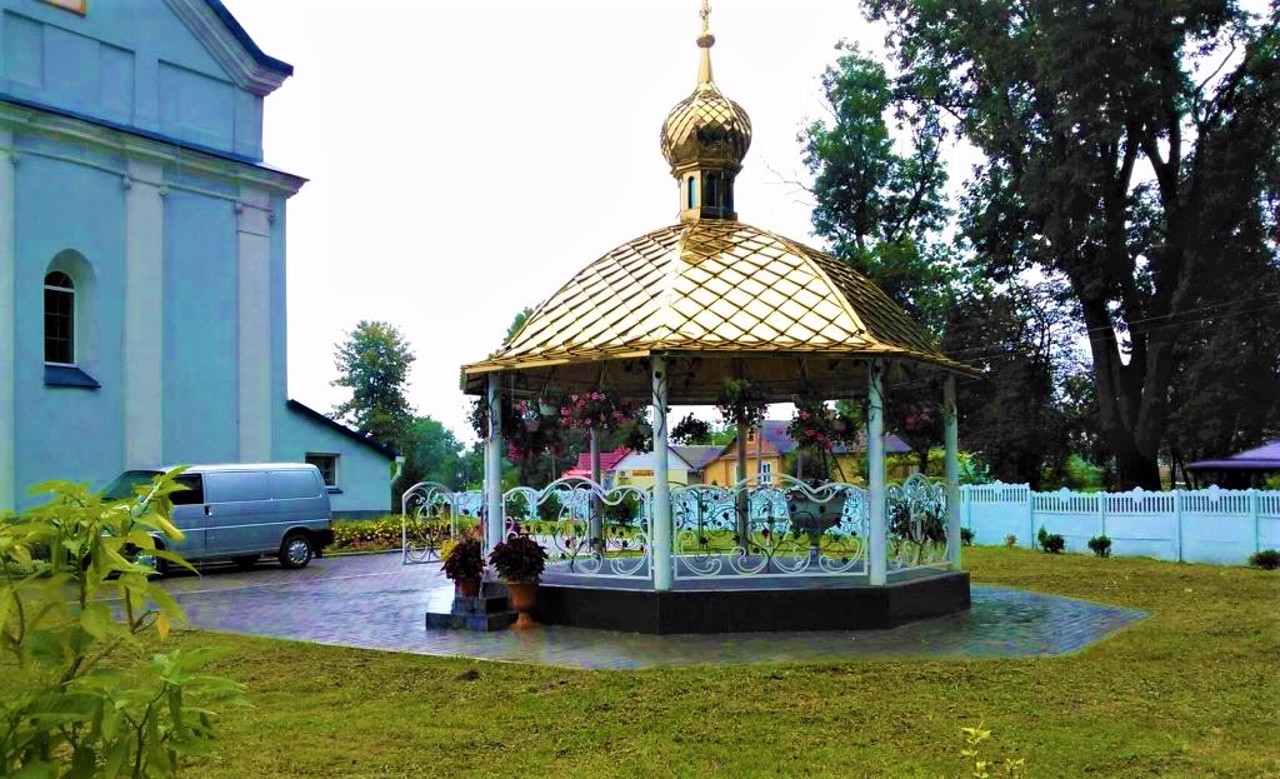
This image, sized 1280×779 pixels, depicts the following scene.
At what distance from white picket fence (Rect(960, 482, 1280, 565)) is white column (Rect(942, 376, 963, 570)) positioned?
8275 mm

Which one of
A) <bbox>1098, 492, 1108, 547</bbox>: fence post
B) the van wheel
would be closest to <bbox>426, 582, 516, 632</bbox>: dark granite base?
the van wheel

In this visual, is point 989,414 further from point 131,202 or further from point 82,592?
point 82,592

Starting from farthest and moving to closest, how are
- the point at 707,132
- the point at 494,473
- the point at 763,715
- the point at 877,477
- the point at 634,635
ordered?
1. the point at 707,132
2. the point at 494,473
3. the point at 877,477
4. the point at 634,635
5. the point at 763,715

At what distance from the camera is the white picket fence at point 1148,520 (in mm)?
16453

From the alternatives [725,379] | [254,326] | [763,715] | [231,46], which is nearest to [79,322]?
[254,326]

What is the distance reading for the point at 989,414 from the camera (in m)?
32.6

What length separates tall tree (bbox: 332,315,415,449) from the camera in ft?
161

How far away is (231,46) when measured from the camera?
20938 millimetres

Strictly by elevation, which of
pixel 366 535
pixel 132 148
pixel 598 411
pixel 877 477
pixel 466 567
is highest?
pixel 132 148

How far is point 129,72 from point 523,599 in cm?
1521

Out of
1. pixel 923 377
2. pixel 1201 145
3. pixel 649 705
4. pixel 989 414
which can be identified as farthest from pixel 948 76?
pixel 649 705

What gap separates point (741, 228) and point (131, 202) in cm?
1327

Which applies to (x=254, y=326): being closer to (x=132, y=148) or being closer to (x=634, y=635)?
(x=132, y=148)

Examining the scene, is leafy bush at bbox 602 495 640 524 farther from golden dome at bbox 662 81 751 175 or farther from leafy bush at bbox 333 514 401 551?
leafy bush at bbox 333 514 401 551
